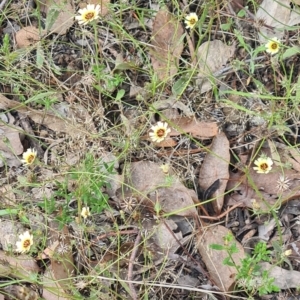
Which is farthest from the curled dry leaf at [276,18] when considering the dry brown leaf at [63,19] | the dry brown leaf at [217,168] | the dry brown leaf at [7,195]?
the dry brown leaf at [7,195]

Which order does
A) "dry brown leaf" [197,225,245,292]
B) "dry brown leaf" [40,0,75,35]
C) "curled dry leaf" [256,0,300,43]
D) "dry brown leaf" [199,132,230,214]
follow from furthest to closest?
"dry brown leaf" [40,0,75,35], "curled dry leaf" [256,0,300,43], "dry brown leaf" [199,132,230,214], "dry brown leaf" [197,225,245,292]

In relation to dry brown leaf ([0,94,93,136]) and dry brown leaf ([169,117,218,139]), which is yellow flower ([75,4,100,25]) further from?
dry brown leaf ([169,117,218,139])

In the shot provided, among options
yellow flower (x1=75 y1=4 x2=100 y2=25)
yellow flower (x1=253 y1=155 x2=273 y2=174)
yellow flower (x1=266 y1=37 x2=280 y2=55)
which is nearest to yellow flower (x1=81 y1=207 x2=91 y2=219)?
yellow flower (x1=253 y1=155 x2=273 y2=174)

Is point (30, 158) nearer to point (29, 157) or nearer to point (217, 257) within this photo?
point (29, 157)

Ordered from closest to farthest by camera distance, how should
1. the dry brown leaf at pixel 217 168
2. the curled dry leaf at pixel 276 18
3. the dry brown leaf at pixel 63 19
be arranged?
the dry brown leaf at pixel 217 168 → the curled dry leaf at pixel 276 18 → the dry brown leaf at pixel 63 19

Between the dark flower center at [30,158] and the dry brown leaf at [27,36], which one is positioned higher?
the dry brown leaf at [27,36]

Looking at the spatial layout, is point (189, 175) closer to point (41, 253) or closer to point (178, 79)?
point (178, 79)

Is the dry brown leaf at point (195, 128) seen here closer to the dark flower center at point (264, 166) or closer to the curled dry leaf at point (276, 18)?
the dark flower center at point (264, 166)
